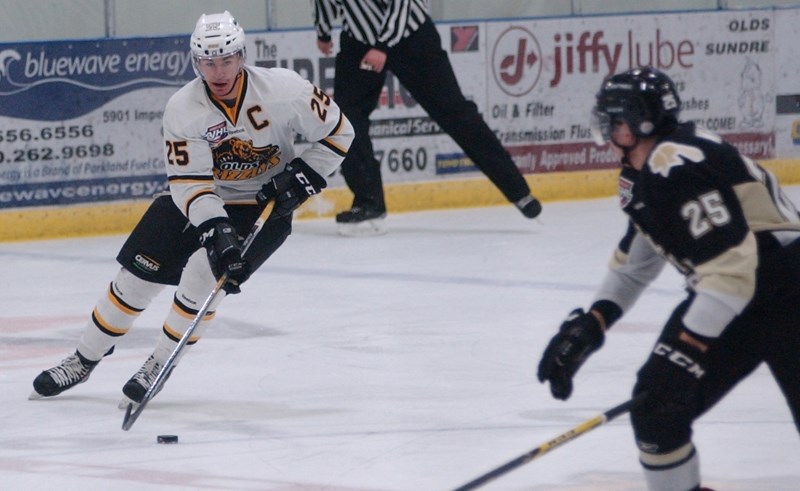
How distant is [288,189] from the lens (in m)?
4.59

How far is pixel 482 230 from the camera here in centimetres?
823

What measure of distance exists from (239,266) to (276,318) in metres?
1.65

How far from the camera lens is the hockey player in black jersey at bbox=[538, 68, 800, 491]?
9.09 feet

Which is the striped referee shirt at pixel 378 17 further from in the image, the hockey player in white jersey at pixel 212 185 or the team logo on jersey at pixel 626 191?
the team logo on jersey at pixel 626 191

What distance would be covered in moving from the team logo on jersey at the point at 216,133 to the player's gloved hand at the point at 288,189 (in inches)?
8.0

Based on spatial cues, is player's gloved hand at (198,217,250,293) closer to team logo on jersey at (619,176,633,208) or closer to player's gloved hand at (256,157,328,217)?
player's gloved hand at (256,157,328,217)

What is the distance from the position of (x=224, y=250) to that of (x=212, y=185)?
0.25 metres

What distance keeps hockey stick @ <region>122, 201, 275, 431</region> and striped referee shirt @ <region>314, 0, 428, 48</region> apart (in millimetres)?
3225

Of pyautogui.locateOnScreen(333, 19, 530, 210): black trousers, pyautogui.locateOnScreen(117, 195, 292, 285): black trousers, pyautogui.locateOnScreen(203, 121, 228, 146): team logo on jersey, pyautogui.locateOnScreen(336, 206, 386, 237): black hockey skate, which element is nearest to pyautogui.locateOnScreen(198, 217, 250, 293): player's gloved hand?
pyautogui.locateOnScreen(117, 195, 292, 285): black trousers

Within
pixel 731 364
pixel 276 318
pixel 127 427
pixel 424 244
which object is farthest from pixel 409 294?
pixel 731 364

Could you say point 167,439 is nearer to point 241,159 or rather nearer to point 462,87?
point 241,159

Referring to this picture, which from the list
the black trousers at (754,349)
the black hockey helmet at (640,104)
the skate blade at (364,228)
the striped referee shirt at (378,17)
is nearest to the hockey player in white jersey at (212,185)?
the black hockey helmet at (640,104)

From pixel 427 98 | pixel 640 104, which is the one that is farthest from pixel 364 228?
pixel 640 104

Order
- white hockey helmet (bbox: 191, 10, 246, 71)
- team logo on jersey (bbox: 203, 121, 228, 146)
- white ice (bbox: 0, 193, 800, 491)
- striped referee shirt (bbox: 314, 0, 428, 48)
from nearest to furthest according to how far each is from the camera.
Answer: white ice (bbox: 0, 193, 800, 491), white hockey helmet (bbox: 191, 10, 246, 71), team logo on jersey (bbox: 203, 121, 228, 146), striped referee shirt (bbox: 314, 0, 428, 48)
